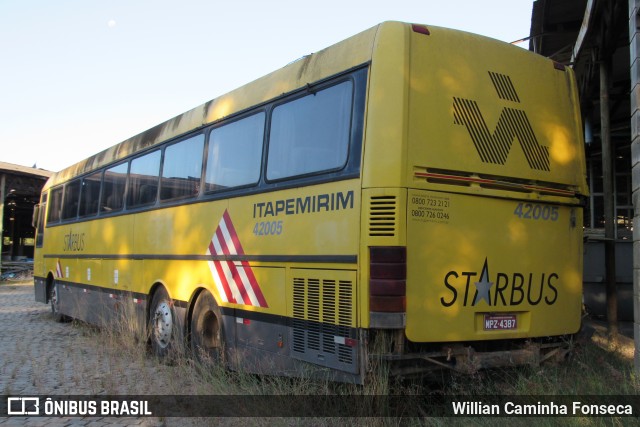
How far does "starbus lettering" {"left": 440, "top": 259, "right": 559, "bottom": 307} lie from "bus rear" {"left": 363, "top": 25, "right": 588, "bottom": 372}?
0.03 ft

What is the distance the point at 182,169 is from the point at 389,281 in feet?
14.3

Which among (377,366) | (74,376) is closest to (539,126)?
(377,366)

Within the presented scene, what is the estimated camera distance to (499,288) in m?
5.02

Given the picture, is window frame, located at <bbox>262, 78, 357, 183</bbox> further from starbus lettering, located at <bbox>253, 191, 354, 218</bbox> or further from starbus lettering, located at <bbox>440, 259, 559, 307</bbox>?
starbus lettering, located at <bbox>440, 259, 559, 307</bbox>

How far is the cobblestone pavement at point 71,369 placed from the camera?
533cm

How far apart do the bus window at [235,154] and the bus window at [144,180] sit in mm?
1898

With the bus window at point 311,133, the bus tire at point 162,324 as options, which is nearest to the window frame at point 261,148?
the bus window at point 311,133

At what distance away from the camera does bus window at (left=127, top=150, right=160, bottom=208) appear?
8734 mm

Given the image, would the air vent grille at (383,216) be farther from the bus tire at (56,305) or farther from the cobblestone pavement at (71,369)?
the bus tire at (56,305)

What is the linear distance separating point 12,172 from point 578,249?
25.0 m

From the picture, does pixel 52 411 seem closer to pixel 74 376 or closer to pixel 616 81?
pixel 74 376

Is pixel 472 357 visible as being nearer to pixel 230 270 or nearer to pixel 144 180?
pixel 230 270

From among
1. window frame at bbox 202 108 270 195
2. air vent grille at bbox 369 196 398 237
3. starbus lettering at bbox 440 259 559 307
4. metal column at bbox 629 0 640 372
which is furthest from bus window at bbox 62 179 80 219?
metal column at bbox 629 0 640 372

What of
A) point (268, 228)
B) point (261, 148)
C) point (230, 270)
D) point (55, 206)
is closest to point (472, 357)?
point (268, 228)
